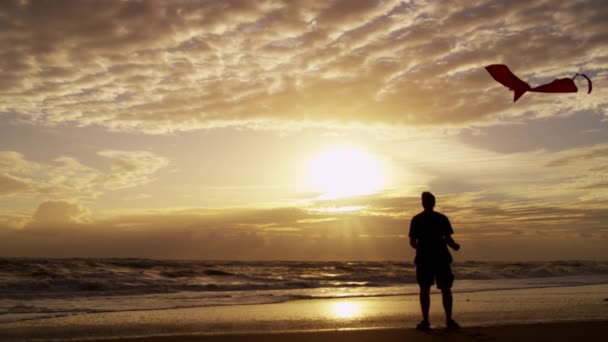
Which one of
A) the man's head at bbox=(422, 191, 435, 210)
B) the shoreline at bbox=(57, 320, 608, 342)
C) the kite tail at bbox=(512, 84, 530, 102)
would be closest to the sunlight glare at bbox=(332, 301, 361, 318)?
the shoreline at bbox=(57, 320, 608, 342)

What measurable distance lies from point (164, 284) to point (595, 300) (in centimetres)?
1224

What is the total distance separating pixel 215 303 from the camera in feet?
36.9

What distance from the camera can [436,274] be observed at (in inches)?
250

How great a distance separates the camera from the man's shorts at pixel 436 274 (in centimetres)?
633

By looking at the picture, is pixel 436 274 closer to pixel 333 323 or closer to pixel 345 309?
pixel 333 323

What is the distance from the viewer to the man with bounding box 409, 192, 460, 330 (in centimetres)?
632

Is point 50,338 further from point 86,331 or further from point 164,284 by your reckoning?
point 164,284

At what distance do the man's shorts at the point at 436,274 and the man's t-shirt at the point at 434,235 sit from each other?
5cm

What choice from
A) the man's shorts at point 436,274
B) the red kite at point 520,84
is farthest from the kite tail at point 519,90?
the man's shorts at point 436,274

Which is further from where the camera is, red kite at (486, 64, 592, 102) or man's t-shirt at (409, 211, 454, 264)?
man's t-shirt at (409, 211, 454, 264)

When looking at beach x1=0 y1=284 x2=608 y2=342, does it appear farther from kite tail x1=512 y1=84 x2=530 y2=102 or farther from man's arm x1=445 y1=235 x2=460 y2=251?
kite tail x1=512 y1=84 x2=530 y2=102

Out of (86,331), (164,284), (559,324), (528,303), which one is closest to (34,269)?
(164,284)

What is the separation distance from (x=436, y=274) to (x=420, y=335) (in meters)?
0.81

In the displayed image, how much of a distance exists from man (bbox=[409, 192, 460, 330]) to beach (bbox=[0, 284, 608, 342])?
41cm
